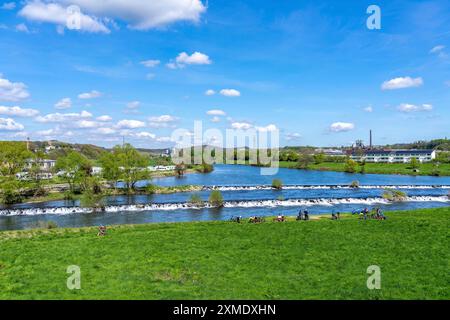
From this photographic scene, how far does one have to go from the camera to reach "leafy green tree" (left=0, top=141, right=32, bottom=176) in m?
71.1

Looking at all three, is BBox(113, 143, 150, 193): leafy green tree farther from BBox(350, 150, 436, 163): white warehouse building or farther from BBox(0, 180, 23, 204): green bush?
BBox(350, 150, 436, 163): white warehouse building

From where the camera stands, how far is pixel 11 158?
2808 inches

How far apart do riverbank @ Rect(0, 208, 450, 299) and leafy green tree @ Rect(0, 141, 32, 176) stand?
A: 56046 mm

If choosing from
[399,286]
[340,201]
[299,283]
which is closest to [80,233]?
[299,283]

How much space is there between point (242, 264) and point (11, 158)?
227 feet

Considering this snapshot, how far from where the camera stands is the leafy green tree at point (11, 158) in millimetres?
71125

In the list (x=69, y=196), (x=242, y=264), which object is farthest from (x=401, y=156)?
(x=242, y=264)

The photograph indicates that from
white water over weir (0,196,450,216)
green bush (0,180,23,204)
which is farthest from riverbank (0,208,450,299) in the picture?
green bush (0,180,23,204)

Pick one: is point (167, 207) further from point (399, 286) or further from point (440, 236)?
point (399, 286)

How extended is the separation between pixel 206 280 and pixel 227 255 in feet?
14.2

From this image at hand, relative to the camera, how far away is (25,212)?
53.4 m

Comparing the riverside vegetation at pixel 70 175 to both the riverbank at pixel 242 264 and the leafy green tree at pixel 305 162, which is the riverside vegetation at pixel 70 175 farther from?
the leafy green tree at pixel 305 162

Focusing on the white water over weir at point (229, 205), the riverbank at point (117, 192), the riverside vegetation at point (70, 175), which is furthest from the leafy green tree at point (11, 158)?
the white water over weir at point (229, 205)

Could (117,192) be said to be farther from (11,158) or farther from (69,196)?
(11,158)
